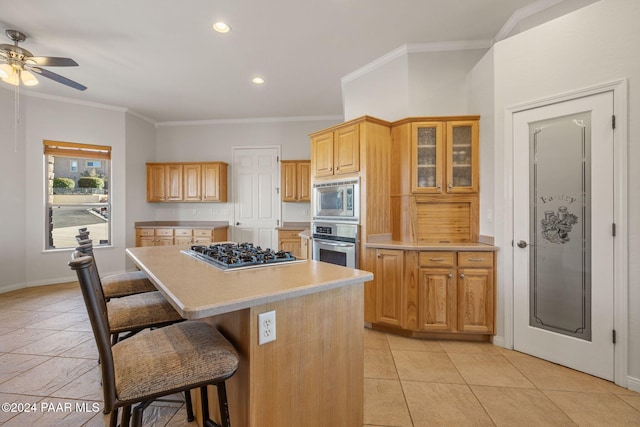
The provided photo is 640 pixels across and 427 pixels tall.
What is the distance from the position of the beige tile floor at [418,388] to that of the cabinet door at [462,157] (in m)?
1.57

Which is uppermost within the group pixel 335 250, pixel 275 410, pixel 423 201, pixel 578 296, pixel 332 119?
pixel 332 119

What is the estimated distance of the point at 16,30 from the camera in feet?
9.86

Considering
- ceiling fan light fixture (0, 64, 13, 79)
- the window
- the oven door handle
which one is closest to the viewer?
ceiling fan light fixture (0, 64, 13, 79)

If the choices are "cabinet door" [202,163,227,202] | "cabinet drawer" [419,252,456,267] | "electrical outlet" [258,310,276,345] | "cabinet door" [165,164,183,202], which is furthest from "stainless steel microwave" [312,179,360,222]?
"cabinet door" [165,164,183,202]

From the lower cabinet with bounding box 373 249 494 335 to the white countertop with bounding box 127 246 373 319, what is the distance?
1.40 meters

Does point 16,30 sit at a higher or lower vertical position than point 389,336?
higher

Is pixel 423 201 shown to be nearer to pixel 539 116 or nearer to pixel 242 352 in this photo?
pixel 539 116

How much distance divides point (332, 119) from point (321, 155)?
2.56 metres

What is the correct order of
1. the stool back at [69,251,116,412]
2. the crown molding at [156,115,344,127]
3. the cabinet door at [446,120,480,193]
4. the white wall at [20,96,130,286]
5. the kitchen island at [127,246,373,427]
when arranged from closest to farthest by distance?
the stool back at [69,251,116,412], the kitchen island at [127,246,373,427], the cabinet door at [446,120,480,193], the white wall at [20,96,130,286], the crown molding at [156,115,344,127]

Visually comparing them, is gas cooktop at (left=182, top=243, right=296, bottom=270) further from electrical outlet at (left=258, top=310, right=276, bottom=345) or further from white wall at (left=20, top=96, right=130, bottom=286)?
white wall at (left=20, top=96, right=130, bottom=286)

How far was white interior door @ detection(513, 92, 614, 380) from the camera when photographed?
2.18m

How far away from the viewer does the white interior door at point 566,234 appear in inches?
85.8

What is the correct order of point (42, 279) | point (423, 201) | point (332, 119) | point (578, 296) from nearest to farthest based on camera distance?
point (578, 296)
point (423, 201)
point (42, 279)
point (332, 119)

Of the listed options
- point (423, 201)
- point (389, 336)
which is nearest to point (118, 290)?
point (389, 336)
